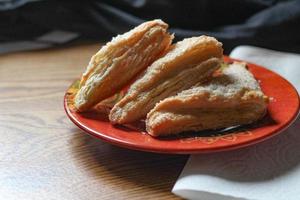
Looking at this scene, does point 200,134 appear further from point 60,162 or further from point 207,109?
point 60,162

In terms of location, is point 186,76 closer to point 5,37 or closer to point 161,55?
point 161,55

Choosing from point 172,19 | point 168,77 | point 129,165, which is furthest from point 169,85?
point 172,19

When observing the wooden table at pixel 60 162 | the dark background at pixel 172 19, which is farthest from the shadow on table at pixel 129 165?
the dark background at pixel 172 19

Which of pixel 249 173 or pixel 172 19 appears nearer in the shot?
pixel 249 173

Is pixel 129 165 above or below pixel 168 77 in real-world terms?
below

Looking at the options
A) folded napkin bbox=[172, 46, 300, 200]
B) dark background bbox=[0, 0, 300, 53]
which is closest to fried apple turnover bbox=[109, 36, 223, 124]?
folded napkin bbox=[172, 46, 300, 200]

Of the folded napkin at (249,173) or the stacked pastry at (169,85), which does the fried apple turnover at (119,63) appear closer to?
the stacked pastry at (169,85)

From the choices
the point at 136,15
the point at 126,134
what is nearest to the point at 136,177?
the point at 126,134
